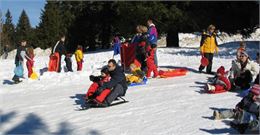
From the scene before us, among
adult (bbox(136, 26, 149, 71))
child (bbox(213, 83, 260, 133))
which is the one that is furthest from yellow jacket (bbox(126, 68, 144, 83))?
child (bbox(213, 83, 260, 133))

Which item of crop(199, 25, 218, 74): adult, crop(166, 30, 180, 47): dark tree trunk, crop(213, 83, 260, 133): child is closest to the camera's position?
crop(213, 83, 260, 133): child

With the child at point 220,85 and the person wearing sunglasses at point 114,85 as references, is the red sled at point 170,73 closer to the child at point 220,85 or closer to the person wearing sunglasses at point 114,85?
the child at point 220,85

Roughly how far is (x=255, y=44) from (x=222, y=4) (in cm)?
369

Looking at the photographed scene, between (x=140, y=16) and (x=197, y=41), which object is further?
(x=197, y=41)

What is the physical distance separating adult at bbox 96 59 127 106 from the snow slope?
0.89ft

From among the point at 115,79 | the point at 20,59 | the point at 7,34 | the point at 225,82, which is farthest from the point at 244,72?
the point at 7,34

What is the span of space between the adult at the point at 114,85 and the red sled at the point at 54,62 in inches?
332

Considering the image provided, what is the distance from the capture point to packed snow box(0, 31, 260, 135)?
29.5 feet

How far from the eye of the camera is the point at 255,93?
839cm

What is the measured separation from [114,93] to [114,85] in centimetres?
20

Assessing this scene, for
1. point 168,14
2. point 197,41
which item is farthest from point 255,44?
point 197,41

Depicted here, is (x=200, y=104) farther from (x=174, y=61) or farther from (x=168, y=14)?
(x=168, y=14)

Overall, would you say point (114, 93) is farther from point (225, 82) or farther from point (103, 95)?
point (225, 82)

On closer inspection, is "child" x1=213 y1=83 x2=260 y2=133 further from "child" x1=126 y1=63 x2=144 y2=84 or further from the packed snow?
"child" x1=126 y1=63 x2=144 y2=84
